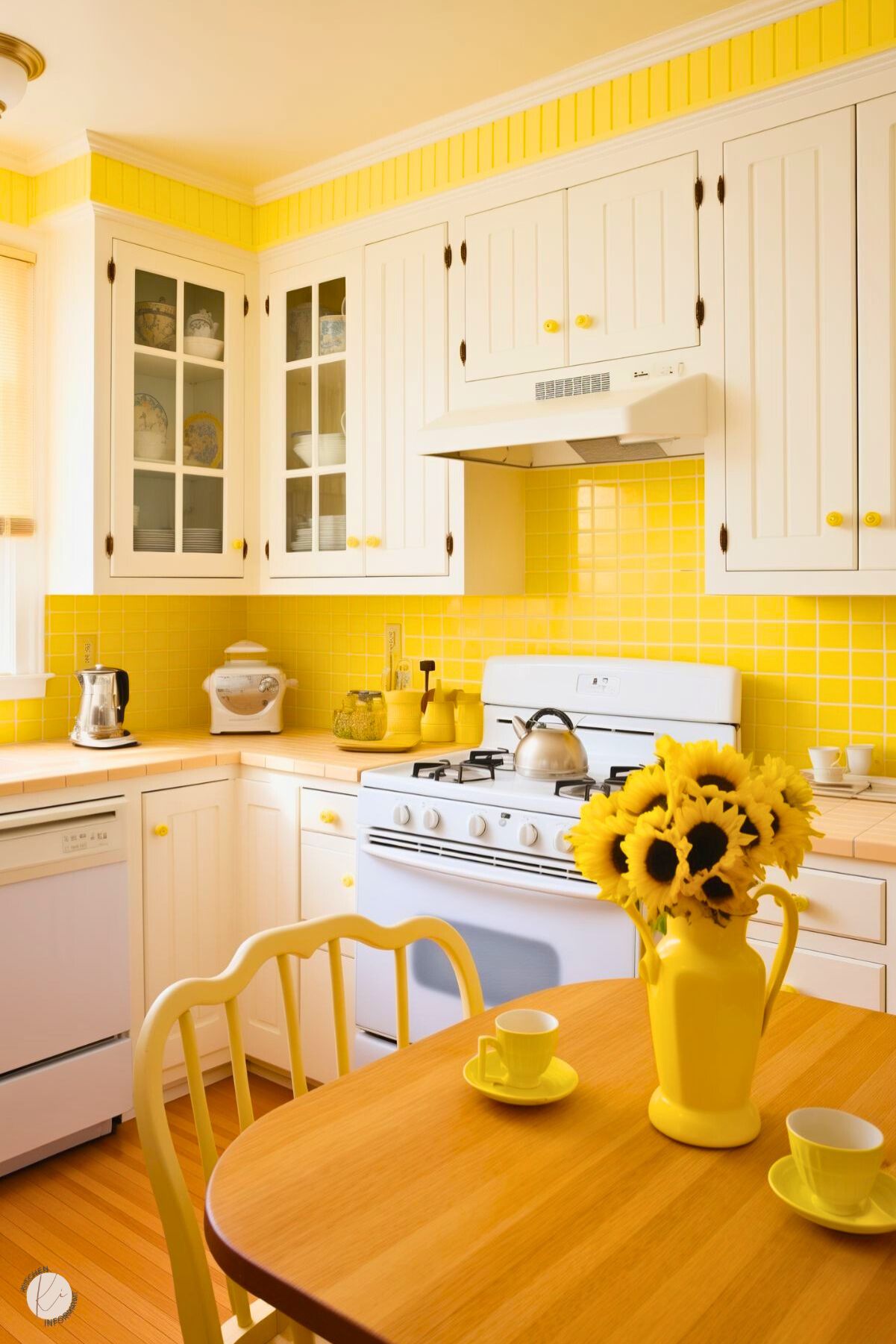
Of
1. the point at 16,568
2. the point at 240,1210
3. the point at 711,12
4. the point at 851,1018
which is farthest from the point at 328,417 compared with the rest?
the point at 240,1210

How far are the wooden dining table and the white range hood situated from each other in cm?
149

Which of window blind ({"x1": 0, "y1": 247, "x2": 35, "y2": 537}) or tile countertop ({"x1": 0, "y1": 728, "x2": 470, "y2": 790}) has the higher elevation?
window blind ({"x1": 0, "y1": 247, "x2": 35, "y2": 537})

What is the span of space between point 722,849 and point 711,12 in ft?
7.05

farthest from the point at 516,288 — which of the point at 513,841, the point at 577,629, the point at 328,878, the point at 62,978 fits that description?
the point at 62,978

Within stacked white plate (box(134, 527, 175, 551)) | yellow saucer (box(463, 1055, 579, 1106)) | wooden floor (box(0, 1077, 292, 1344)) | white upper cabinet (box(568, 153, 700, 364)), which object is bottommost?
wooden floor (box(0, 1077, 292, 1344))

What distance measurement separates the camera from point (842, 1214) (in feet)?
2.94

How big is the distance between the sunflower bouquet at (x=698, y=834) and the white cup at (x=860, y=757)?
1.51 metres

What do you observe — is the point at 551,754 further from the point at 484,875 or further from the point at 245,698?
the point at 245,698

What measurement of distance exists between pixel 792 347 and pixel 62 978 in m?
2.26

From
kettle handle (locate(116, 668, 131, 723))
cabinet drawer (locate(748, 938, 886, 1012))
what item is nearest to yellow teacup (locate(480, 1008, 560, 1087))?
cabinet drawer (locate(748, 938, 886, 1012))

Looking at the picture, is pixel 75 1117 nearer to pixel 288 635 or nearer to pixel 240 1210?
pixel 288 635

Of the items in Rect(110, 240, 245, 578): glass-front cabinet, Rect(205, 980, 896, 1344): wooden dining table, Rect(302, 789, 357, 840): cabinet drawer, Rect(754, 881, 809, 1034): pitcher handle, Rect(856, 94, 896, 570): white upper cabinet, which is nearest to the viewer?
Rect(205, 980, 896, 1344): wooden dining table

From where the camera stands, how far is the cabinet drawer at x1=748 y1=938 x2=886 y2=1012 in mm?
1922

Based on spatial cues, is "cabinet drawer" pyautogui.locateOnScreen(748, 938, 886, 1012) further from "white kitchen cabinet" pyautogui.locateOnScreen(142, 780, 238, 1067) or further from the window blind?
the window blind
